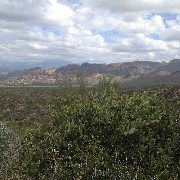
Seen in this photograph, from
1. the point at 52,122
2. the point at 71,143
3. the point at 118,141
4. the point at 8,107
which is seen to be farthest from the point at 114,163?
the point at 8,107

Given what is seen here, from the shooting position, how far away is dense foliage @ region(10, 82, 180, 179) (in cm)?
780

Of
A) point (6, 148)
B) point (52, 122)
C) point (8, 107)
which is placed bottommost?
point (8, 107)

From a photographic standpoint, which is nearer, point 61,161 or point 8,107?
point 61,161

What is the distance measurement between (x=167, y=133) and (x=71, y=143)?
2479 mm

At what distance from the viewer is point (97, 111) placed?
8742mm

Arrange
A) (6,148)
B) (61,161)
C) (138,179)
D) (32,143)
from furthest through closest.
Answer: (6,148) → (32,143) → (61,161) → (138,179)

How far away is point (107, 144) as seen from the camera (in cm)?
833

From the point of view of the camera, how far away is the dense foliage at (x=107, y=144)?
25.6ft

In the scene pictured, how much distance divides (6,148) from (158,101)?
13.6 m

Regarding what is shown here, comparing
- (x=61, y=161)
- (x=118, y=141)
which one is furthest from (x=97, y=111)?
(x=61, y=161)

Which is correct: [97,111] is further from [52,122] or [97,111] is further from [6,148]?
[6,148]

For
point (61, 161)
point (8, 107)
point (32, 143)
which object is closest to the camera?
point (61, 161)

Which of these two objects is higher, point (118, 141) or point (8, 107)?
point (118, 141)

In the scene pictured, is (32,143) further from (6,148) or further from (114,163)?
(6,148)
